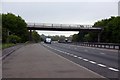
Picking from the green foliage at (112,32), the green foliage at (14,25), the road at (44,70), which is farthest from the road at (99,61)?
the green foliage at (112,32)

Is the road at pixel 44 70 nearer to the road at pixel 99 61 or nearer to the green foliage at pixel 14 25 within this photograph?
the road at pixel 99 61

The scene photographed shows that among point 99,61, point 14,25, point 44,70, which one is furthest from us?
point 14,25

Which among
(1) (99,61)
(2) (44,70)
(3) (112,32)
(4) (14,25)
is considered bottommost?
(1) (99,61)

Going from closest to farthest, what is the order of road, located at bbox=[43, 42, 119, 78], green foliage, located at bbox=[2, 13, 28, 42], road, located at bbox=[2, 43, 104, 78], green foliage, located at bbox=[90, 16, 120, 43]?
1. road, located at bbox=[2, 43, 104, 78]
2. road, located at bbox=[43, 42, 119, 78]
3. green foliage, located at bbox=[2, 13, 28, 42]
4. green foliage, located at bbox=[90, 16, 120, 43]

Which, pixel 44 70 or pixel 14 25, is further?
pixel 14 25

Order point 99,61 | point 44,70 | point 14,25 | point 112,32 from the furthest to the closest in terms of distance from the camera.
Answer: point 112,32
point 14,25
point 99,61
point 44,70

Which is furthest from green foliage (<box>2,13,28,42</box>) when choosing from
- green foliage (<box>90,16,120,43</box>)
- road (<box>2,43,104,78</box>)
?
road (<box>2,43,104,78</box>)

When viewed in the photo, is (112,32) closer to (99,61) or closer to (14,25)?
(14,25)

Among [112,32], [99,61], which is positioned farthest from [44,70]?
[112,32]

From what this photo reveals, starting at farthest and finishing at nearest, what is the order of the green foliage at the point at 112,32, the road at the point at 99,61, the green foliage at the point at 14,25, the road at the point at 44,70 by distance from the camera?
the green foliage at the point at 112,32, the green foliage at the point at 14,25, the road at the point at 99,61, the road at the point at 44,70

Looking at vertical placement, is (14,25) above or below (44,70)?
above

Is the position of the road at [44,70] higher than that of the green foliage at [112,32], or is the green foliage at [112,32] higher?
the green foliage at [112,32]

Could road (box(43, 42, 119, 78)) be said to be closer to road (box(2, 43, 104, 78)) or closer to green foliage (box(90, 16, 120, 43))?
road (box(2, 43, 104, 78))

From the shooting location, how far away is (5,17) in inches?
4446
